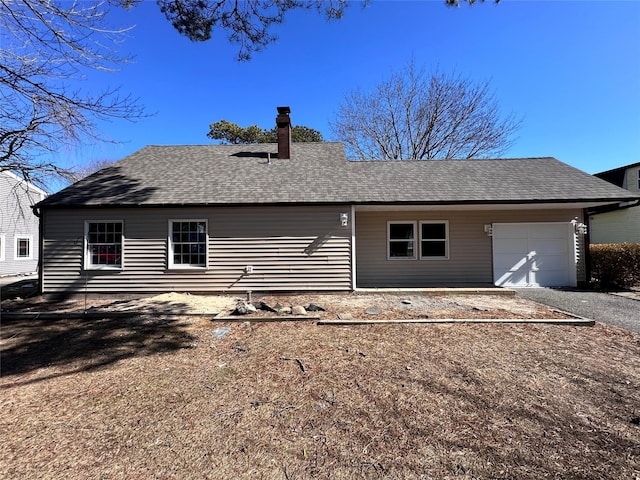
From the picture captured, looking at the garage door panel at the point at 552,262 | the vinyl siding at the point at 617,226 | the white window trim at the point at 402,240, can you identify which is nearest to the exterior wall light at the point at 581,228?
the garage door panel at the point at 552,262

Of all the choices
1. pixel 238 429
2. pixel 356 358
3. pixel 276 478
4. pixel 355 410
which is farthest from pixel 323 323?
pixel 276 478

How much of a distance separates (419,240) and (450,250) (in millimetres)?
1069

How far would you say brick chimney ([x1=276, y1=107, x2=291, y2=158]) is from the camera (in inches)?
474

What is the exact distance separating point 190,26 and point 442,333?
7780mm

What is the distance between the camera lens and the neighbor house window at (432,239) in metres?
10.6

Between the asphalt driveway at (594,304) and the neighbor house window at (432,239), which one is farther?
the neighbor house window at (432,239)

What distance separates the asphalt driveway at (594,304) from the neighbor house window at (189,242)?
9.29 meters

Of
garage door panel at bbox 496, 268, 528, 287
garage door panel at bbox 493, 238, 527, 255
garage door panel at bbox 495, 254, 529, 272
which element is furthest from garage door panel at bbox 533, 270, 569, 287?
garage door panel at bbox 493, 238, 527, 255

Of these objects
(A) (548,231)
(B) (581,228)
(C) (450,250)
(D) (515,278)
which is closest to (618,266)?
(B) (581,228)

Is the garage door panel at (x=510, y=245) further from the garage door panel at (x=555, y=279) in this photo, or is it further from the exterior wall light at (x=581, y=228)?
the exterior wall light at (x=581, y=228)

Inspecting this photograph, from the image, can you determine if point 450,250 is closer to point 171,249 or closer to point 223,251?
point 223,251

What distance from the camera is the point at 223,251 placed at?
931 centimetres

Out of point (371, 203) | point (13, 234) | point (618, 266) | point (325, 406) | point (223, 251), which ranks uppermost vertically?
point (371, 203)

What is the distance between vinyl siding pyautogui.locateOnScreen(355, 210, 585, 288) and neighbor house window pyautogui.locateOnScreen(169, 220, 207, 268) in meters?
4.93
